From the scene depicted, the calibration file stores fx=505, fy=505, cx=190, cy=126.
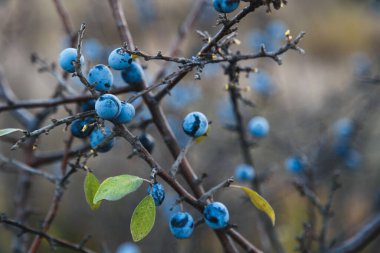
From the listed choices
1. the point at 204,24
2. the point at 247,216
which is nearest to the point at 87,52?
the point at 204,24

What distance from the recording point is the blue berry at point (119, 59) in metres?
1.28

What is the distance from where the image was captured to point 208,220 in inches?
51.7

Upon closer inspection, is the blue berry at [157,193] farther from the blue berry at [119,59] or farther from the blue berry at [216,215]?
the blue berry at [119,59]

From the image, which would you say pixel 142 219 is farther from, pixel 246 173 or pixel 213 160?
pixel 213 160

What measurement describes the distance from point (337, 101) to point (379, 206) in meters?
1.47

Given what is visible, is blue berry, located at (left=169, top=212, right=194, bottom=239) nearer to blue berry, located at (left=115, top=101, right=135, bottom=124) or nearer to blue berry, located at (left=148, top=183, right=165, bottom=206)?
blue berry, located at (left=148, top=183, right=165, bottom=206)

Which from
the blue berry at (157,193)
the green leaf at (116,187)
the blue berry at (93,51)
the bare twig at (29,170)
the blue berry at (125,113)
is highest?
the blue berry at (93,51)

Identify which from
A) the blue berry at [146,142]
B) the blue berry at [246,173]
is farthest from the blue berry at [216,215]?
the blue berry at [246,173]

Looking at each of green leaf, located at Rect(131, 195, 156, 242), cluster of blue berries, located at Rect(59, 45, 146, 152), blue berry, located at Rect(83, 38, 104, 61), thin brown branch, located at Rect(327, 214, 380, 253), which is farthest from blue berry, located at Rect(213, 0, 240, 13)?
blue berry, located at Rect(83, 38, 104, 61)

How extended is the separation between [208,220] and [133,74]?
19.3 inches

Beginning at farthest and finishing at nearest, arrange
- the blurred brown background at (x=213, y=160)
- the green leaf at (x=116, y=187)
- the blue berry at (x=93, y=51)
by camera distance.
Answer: the blue berry at (x=93, y=51)
the blurred brown background at (x=213, y=160)
the green leaf at (x=116, y=187)

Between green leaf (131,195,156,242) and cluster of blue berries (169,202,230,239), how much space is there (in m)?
0.18

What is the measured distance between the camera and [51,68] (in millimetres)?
1841

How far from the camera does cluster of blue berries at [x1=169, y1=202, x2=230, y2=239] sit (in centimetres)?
130
